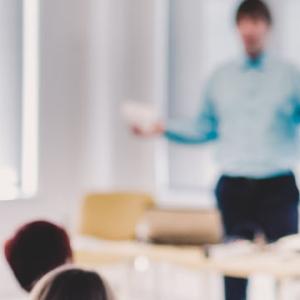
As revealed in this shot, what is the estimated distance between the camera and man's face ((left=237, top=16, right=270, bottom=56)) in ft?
9.73

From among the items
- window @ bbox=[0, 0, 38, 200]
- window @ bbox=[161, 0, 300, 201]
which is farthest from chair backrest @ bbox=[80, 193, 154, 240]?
window @ bbox=[161, 0, 300, 201]

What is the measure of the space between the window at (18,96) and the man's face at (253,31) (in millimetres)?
1581

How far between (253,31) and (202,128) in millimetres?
503

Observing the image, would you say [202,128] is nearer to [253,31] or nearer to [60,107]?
[253,31]

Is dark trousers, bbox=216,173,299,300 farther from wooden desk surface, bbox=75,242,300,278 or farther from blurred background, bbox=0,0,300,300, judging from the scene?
blurred background, bbox=0,0,300,300

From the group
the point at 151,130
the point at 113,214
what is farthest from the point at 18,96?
the point at 151,130

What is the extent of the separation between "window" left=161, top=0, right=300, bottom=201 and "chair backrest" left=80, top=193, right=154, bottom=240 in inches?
→ 31.4

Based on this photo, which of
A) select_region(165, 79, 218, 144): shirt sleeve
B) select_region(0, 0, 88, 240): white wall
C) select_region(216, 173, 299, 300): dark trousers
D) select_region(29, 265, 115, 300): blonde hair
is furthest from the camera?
select_region(0, 0, 88, 240): white wall

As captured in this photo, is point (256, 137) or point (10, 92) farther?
point (10, 92)

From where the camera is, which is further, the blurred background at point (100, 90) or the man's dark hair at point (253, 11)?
the blurred background at point (100, 90)

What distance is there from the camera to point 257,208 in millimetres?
2984

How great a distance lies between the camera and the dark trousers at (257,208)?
2.96 metres

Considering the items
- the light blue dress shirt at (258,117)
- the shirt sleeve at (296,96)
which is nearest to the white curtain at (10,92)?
the light blue dress shirt at (258,117)

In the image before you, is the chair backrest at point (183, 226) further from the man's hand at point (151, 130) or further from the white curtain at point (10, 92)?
the white curtain at point (10, 92)
